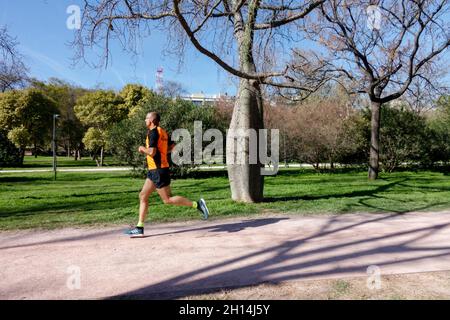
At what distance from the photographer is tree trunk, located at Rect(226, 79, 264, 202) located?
27.6 feet

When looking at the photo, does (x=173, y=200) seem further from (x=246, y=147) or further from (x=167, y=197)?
(x=246, y=147)

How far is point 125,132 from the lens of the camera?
19016 mm

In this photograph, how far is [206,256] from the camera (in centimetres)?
436

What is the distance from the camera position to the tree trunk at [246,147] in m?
8.41

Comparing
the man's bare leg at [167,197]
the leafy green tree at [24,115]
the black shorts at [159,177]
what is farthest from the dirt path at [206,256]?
the leafy green tree at [24,115]

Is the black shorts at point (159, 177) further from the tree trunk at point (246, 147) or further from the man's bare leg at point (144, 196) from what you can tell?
the tree trunk at point (246, 147)

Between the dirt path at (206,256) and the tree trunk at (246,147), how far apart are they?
2.09 meters

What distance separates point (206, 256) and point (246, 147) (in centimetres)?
429
